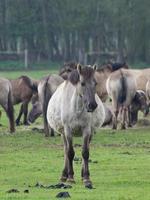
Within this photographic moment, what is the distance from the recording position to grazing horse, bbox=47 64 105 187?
1625cm

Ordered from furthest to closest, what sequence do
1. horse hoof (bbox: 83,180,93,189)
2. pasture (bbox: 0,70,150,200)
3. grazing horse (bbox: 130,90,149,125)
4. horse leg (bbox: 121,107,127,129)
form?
1. grazing horse (bbox: 130,90,149,125)
2. horse leg (bbox: 121,107,127,129)
3. horse hoof (bbox: 83,180,93,189)
4. pasture (bbox: 0,70,150,200)

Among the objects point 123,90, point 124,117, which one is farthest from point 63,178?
point 123,90

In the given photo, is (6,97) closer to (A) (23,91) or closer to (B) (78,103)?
(A) (23,91)

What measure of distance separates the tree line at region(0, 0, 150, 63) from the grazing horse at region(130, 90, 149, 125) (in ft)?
162

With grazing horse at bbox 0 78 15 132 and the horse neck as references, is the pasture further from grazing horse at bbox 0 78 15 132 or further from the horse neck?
the horse neck

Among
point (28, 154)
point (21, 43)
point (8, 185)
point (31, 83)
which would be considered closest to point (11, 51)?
point (21, 43)

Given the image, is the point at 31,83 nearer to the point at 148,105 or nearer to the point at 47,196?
the point at 148,105

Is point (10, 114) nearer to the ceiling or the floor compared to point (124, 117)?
nearer to the ceiling

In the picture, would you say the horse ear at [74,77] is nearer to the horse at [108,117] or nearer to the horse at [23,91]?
the horse at [108,117]

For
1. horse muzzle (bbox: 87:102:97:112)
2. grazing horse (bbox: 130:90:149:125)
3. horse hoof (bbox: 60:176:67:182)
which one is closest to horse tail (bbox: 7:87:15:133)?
grazing horse (bbox: 130:90:149:125)

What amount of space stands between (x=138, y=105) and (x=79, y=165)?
44.0 feet

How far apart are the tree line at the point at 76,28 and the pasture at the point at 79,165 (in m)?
54.8

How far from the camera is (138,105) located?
3278cm

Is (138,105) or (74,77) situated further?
(138,105)
